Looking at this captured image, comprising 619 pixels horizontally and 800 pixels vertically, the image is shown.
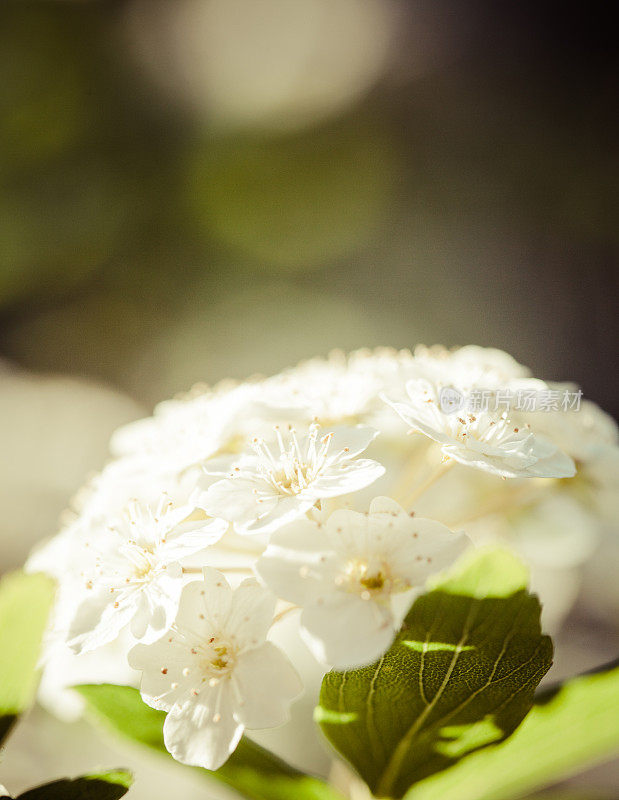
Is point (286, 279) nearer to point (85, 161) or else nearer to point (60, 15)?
point (85, 161)

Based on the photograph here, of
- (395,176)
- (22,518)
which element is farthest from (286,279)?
(22,518)

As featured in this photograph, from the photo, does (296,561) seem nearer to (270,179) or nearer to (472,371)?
(472,371)

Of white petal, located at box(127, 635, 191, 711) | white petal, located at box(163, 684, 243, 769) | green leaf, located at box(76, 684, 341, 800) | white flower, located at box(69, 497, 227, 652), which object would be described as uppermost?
white flower, located at box(69, 497, 227, 652)

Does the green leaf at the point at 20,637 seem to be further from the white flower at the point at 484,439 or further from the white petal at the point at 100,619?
the white flower at the point at 484,439

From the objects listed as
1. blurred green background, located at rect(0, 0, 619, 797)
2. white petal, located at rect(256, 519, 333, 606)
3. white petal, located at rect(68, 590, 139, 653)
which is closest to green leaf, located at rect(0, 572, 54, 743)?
white petal, located at rect(68, 590, 139, 653)

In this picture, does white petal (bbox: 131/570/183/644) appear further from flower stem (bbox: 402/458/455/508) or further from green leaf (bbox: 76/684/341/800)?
flower stem (bbox: 402/458/455/508)

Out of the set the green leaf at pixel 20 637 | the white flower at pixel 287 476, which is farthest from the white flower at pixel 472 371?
the green leaf at pixel 20 637

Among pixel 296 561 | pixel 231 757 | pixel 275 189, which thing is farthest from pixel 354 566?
pixel 275 189
